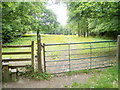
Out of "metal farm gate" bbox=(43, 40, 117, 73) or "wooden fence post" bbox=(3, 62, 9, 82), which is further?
"metal farm gate" bbox=(43, 40, 117, 73)

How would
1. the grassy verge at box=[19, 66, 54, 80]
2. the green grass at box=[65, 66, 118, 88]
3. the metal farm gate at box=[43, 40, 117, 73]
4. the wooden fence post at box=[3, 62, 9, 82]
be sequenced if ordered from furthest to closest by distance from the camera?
the metal farm gate at box=[43, 40, 117, 73] → the grassy verge at box=[19, 66, 54, 80] → the wooden fence post at box=[3, 62, 9, 82] → the green grass at box=[65, 66, 118, 88]

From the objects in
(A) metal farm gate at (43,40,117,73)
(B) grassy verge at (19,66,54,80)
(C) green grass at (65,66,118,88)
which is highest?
(A) metal farm gate at (43,40,117,73)

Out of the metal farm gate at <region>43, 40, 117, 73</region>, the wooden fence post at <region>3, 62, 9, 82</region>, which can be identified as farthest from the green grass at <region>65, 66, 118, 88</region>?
the wooden fence post at <region>3, 62, 9, 82</region>

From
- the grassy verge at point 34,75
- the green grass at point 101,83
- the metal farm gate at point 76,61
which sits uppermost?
the metal farm gate at point 76,61

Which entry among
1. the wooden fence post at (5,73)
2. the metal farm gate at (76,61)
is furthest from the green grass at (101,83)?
the wooden fence post at (5,73)

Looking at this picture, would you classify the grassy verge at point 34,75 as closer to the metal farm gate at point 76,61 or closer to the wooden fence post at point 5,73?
the metal farm gate at point 76,61

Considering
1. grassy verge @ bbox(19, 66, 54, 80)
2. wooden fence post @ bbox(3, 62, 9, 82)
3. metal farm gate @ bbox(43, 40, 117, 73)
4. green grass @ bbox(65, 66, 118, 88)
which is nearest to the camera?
green grass @ bbox(65, 66, 118, 88)

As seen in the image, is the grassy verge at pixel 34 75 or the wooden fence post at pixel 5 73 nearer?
the wooden fence post at pixel 5 73

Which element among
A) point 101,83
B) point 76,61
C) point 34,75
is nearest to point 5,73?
point 34,75

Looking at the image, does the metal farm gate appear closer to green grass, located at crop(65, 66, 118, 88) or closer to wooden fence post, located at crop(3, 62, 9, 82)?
green grass, located at crop(65, 66, 118, 88)

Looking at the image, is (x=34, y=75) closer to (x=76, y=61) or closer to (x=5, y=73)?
(x=5, y=73)

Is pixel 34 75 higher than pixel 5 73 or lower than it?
lower

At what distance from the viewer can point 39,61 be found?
9.55 ft

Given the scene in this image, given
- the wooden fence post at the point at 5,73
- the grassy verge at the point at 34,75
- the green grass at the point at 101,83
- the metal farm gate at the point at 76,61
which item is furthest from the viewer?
the metal farm gate at the point at 76,61
